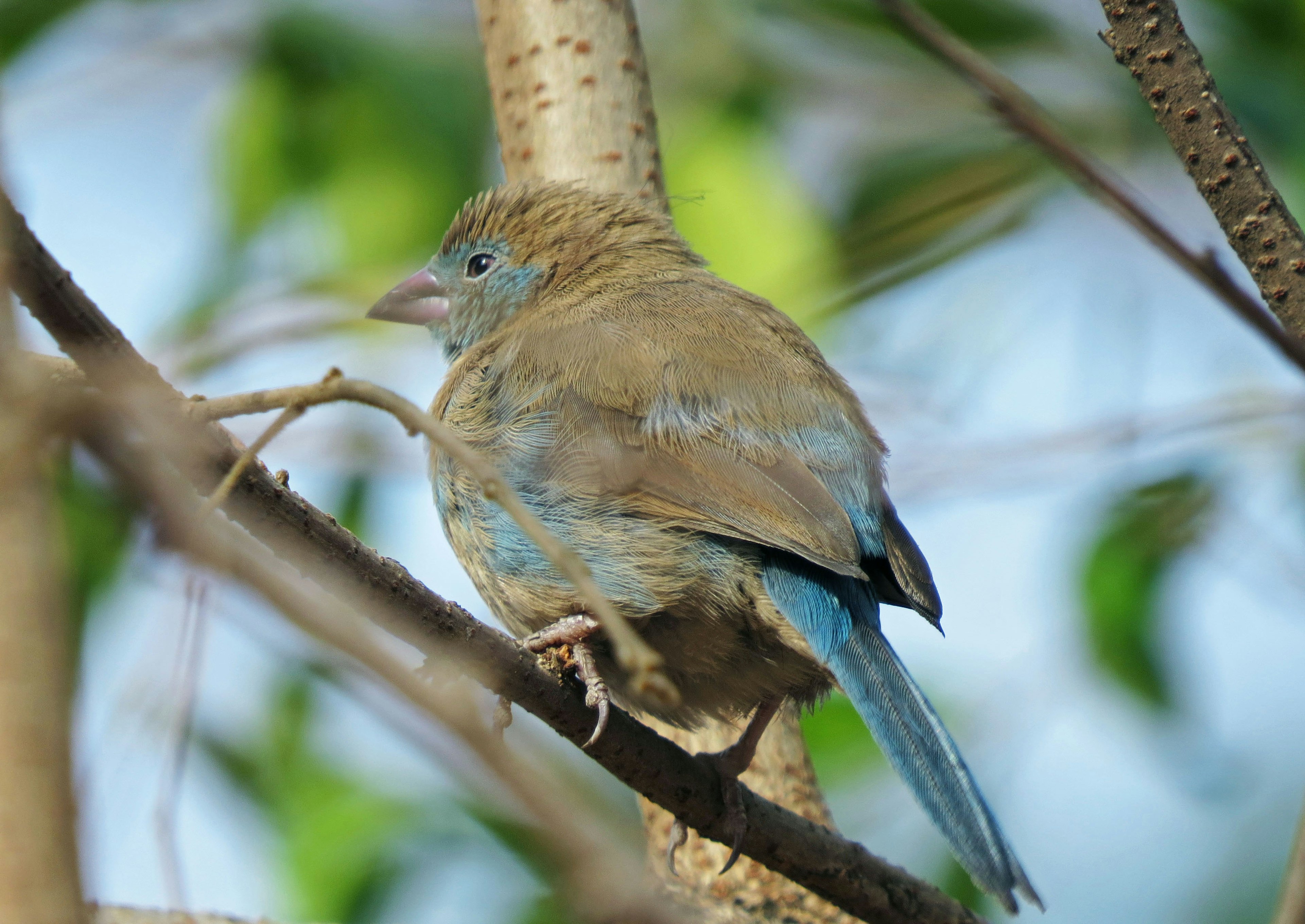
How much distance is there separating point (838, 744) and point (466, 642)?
2.42 metres

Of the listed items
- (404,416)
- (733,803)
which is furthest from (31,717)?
(733,803)

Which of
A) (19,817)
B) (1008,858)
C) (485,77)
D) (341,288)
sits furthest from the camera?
(485,77)

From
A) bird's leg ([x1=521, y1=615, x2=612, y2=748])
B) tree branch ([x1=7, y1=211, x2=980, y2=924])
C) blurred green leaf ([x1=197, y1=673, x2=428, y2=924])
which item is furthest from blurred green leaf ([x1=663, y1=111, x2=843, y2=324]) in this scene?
blurred green leaf ([x1=197, y1=673, x2=428, y2=924])

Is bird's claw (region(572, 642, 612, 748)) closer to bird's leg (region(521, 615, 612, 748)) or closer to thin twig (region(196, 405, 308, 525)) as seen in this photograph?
bird's leg (region(521, 615, 612, 748))

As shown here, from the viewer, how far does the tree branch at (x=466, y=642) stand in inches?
59.5

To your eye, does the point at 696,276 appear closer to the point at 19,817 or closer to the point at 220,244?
the point at 220,244

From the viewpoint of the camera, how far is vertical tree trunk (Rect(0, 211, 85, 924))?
0.85m

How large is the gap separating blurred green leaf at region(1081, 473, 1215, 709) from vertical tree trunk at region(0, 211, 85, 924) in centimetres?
393

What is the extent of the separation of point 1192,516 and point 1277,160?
50.3 inches

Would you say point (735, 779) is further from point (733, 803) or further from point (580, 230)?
point (580, 230)

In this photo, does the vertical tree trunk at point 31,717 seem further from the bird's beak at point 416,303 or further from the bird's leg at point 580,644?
the bird's beak at point 416,303

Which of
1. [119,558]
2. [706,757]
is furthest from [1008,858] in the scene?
[119,558]

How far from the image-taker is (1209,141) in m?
2.10

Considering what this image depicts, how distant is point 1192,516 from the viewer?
437cm
